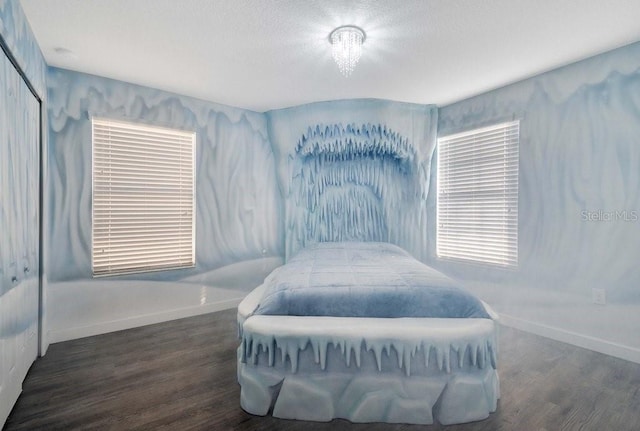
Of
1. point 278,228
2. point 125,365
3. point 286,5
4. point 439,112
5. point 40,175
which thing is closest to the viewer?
point 286,5

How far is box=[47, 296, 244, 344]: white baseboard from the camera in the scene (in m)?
Result: 2.60

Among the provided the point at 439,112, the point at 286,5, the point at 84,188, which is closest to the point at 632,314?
the point at 439,112

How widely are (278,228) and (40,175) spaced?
2256 mm

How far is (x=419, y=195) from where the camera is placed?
142 inches

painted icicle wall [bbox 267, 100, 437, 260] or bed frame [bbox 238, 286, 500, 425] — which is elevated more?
painted icicle wall [bbox 267, 100, 437, 260]

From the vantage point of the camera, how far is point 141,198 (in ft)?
9.89

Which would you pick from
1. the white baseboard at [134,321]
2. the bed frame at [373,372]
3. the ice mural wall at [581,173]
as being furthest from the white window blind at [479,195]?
the white baseboard at [134,321]

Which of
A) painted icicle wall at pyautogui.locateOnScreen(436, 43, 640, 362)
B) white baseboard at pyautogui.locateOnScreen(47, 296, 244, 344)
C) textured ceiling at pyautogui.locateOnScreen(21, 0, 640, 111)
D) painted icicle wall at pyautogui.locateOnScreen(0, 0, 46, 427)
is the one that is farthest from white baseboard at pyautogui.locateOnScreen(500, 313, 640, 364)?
painted icicle wall at pyautogui.locateOnScreen(0, 0, 46, 427)

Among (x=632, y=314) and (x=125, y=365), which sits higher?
(x=632, y=314)

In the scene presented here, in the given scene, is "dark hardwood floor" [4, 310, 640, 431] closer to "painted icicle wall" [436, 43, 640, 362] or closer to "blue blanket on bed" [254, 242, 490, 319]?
"painted icicle wall" [436, 43, 640, 362]

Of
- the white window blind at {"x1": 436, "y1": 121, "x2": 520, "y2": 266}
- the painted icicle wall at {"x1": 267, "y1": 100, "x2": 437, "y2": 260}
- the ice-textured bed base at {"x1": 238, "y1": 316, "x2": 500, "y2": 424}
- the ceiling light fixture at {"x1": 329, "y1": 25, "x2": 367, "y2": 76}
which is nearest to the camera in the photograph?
the ice-textured bed base at {"x1": 238, "y1": 316, "x2": 500, "y2": 424}

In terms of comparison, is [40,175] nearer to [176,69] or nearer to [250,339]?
[176,69]

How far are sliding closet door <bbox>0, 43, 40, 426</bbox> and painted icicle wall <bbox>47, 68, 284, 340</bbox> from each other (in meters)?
0.35

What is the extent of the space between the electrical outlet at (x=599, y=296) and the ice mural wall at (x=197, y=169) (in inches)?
118
